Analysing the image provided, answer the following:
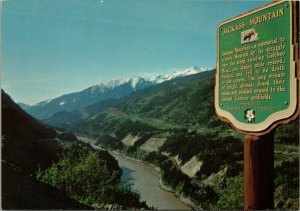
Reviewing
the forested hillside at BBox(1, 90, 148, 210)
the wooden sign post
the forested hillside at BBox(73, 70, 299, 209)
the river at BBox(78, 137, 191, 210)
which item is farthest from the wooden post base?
the river at BBox(78, 137, 191, 210)

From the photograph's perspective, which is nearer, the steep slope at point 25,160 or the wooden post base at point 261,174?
the wooden post base at point 261,174

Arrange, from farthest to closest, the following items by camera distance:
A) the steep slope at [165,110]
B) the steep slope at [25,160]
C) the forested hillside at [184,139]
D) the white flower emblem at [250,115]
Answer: the steep slope at [165,110]
the forested hillside at [184,139]
the steep slope at [25,160]
the white flower emblem at [250,115]

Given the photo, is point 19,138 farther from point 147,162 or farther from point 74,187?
Result: point 147,162

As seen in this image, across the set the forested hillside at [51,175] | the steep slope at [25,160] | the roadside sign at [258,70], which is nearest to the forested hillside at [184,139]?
the forested hillside at [51,175]

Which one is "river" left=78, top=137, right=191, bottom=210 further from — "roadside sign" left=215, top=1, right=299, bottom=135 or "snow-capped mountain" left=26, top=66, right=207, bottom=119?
"roadside sign" left=215, top=1, right=299, bottom=135

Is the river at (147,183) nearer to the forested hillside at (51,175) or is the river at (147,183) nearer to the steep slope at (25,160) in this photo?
the forested hillside at (51,175)

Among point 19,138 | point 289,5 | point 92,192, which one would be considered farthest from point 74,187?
point 289,5

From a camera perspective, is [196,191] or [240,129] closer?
[240,129]
